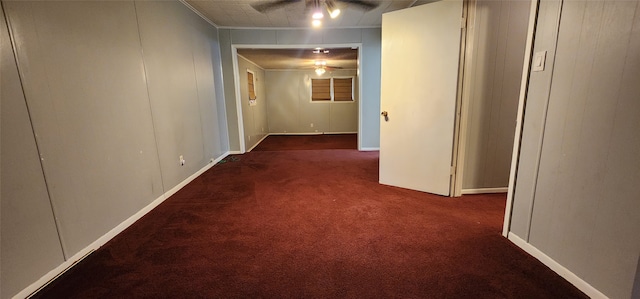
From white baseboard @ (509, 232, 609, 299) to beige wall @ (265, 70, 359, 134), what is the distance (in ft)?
22.2

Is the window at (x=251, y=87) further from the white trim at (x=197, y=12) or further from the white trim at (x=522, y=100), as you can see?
the white trim at (x=522, y=100)

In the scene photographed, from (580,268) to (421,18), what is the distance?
7.73 ft

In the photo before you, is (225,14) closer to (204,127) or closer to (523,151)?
(204,127)

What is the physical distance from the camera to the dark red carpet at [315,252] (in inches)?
58.1

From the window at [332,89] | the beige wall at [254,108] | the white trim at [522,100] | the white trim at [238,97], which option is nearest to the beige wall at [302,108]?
the window at [332,89]

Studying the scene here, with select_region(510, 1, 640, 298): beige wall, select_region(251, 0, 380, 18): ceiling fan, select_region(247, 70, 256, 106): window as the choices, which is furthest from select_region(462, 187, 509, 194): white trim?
select_region(247, 70, 256, 106): window

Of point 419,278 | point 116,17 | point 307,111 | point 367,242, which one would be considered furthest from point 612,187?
point 307,111

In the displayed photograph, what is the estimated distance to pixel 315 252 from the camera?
1.82 metres

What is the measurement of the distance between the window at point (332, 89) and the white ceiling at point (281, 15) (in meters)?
3.59

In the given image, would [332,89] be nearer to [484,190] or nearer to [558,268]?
[484,190]

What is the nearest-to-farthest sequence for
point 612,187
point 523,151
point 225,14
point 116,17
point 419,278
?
point 612,187, point 419,278, point 523,151, point 116,17, point 225,14

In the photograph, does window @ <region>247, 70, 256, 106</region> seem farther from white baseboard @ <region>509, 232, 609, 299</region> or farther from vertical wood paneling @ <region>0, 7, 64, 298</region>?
white baseboard @ <region>509, 232, 609, 299</region>

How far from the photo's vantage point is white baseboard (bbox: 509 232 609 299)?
1.37 metres

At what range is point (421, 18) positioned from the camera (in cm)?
262
